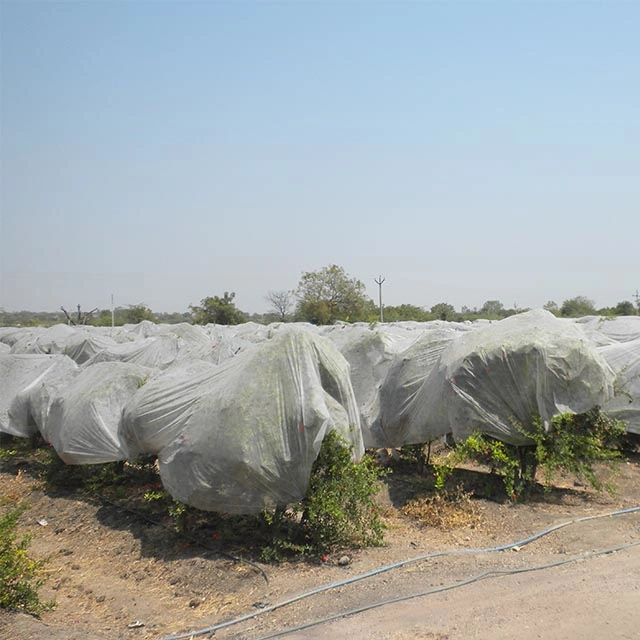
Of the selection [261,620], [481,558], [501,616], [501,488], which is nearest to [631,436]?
[501,488]

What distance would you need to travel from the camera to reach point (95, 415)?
8859 mm

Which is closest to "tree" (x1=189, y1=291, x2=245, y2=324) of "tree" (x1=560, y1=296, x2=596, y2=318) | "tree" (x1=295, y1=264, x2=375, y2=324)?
"tree" (x1=295, y1=264, x2=375, y2=324)

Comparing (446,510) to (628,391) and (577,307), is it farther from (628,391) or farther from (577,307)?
(577,307)

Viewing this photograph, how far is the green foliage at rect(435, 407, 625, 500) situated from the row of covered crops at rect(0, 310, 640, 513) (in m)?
0.19

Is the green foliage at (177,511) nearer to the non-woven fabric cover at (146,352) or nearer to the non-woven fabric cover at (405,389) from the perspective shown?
the non-woven fabric cover at (405,389)

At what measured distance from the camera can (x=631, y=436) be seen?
1077 centimetres

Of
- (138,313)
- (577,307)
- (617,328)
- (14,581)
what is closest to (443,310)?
(577,307)

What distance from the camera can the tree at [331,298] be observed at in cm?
5450

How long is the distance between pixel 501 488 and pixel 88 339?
1420 centimetres

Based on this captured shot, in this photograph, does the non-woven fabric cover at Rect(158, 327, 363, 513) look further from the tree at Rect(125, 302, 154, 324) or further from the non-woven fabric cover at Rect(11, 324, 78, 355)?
the tree at Rect(125, 302, 154, 324)

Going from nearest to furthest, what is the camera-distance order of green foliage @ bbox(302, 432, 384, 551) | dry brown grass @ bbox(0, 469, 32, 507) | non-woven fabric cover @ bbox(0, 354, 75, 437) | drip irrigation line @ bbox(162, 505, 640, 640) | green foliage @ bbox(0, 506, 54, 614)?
drip irrigation line @ bbox(162, 505, 640, 640)
green foliage @ bbox(0, 506, 54, 614)
green foliage @ bbox(302, 432, 384, 551)
dry brown grass @ bbox(0, 469, 32, 507)
non-woven fabric cover @ bbox(0, 354, 75, 437)

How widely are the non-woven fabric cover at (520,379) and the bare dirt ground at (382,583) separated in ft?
3.35

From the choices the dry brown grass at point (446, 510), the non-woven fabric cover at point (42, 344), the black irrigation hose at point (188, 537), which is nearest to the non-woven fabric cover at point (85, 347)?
the non-woven fabric cover at point (42, 344)

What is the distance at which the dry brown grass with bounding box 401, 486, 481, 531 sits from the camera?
289 inches
